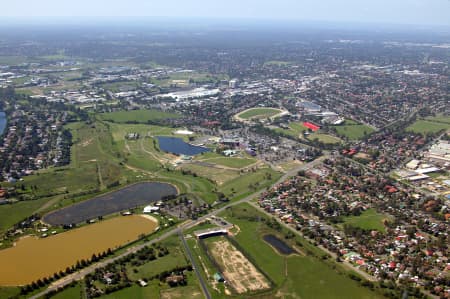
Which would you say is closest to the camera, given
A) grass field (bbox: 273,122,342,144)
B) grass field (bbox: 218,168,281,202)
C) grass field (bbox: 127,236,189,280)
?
grass field (bbox: 127,236,189,280)

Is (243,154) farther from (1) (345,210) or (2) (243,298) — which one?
(2) (243,298)

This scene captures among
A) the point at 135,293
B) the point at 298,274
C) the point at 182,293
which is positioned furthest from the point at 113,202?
the point at 298,274

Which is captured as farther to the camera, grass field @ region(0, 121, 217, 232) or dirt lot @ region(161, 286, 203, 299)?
grass field @ region(0, 121, 217, 232)

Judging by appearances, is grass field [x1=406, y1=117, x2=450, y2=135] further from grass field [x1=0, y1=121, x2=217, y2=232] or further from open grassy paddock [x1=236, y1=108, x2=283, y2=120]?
grass field [x1=0, y1=121, x2=217, y2=232]

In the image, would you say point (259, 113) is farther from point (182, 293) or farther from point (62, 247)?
point (182, 293)

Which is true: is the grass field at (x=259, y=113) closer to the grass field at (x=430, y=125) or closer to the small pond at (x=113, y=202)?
the grass field at (x=430, y=125)

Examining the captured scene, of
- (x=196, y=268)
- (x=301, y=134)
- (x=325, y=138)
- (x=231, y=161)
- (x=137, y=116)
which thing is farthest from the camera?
(x=137, y=116)

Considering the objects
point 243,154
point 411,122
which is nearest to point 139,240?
point 243,154

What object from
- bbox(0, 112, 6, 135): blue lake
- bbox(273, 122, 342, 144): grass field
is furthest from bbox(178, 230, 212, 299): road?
bbox(0, 112, 6, 135): blue lake
